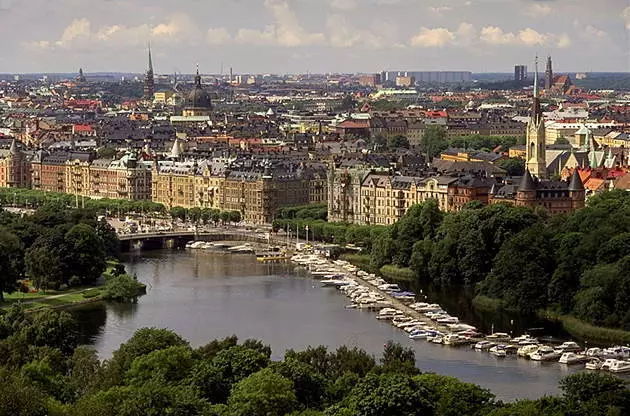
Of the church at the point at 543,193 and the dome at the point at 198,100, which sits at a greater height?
the dome at the point at 198,100

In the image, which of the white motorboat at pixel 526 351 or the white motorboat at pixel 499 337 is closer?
the white motorboat at pixel 526 351

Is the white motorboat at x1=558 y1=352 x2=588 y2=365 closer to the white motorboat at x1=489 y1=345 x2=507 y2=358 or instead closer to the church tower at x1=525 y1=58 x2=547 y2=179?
the white motorboat at x1=489 y1=345 x2=507 y2=358

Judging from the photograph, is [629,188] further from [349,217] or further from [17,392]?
[17,392]

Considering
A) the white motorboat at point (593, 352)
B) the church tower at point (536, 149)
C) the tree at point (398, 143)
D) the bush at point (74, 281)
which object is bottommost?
the white motorboat at point (593, 352)

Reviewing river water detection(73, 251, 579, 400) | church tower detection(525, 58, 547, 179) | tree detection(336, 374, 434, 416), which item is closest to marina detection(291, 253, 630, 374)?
river water detection(73, 251, 579, 400)

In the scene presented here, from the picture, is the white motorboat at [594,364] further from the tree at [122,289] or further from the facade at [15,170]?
the facade at [15,170]

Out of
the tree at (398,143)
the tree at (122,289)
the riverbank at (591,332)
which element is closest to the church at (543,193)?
the riverbank at (591,332)

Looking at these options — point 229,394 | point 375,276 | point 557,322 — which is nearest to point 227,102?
point 375,276
